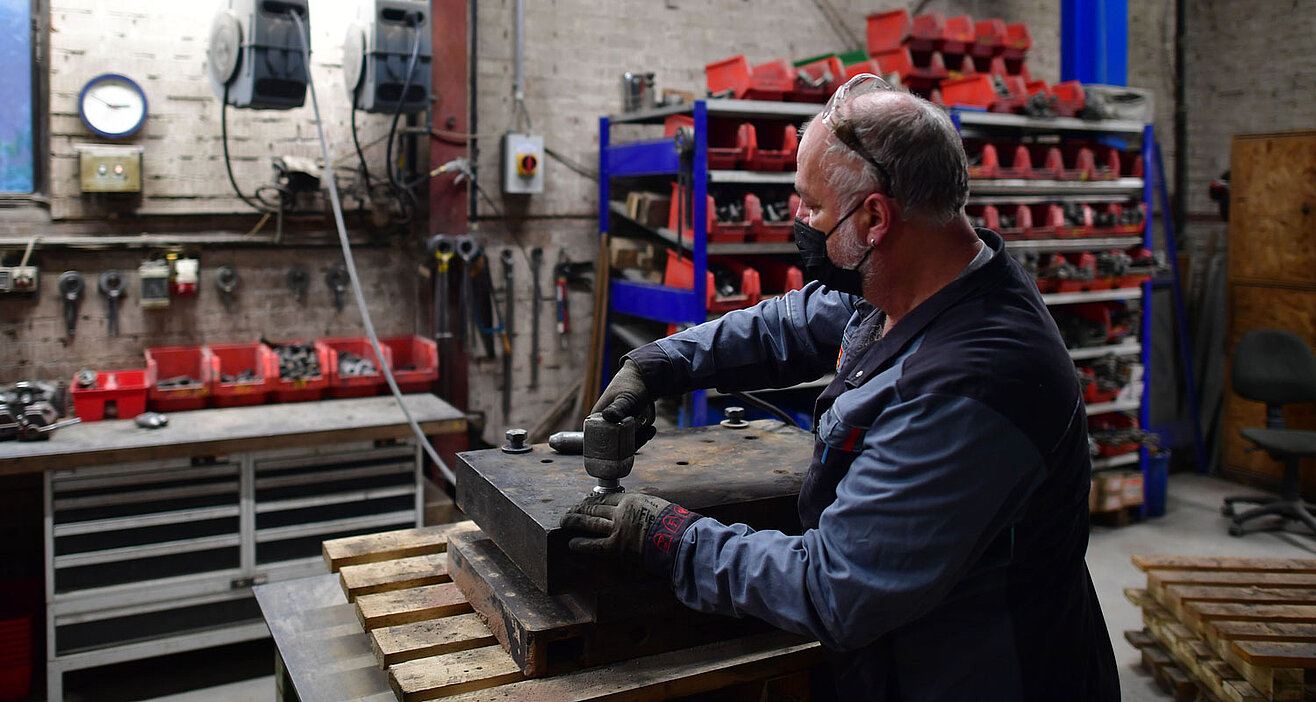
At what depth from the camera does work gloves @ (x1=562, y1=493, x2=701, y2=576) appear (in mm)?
1320

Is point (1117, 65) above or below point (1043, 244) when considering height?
above

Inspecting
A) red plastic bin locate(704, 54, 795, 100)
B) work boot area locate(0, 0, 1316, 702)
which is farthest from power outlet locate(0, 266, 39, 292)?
red plastic bin locate(704, 54, 795, 100)

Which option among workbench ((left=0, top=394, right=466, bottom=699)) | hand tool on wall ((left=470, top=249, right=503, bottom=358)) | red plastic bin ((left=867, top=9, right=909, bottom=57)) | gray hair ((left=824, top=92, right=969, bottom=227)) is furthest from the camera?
red plastic bin ((left=867, top=9, right=909, bottom=57))

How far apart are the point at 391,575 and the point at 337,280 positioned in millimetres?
2545

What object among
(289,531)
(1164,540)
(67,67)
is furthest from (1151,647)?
(67,67)

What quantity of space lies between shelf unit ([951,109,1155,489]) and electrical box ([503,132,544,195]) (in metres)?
1.91

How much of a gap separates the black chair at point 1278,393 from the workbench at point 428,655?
4.11m

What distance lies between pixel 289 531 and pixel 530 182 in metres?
1.84

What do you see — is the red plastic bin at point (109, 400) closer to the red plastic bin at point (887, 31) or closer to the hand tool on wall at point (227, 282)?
the hand tool on wall at point (227, 282)

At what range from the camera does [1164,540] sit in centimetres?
467

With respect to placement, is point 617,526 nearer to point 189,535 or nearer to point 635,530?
point 635,530

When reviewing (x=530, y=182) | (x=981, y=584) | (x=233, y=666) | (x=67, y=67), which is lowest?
(x=233, y=666)

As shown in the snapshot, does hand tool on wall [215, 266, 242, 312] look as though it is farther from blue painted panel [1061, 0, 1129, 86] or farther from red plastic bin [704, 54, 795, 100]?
blue painted panel [1061, 0, 1129, 86]

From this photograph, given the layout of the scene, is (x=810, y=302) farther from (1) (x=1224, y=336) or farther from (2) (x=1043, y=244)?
(1) (x=1224, y=336)
